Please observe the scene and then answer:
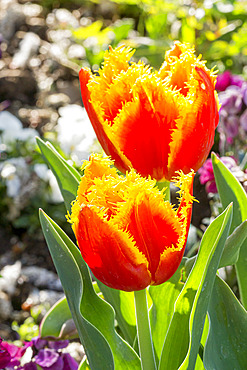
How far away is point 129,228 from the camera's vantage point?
77cm

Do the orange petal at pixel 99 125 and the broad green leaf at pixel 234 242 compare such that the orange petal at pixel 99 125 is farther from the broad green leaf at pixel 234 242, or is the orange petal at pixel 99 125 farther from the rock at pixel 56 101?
the rock at pixel 56 101

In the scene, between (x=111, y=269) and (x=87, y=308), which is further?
(x=87, y=308)

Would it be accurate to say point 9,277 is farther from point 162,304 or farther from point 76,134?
point 162,304

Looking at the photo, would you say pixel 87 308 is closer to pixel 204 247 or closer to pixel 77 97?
pixel 204 247

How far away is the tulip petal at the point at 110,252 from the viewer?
75 centimetres

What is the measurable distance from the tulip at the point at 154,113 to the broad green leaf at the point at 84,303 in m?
0.15

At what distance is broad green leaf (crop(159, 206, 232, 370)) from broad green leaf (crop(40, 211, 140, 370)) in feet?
0.27

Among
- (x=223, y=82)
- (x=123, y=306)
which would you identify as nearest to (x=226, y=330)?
(x=123, y=306)

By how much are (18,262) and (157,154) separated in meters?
1.16

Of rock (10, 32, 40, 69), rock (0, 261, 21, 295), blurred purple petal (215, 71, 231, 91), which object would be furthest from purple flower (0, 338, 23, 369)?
rock (10, 32, 40, 69)

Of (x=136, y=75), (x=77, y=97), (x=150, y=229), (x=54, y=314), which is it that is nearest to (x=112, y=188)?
(x=150, y=229)

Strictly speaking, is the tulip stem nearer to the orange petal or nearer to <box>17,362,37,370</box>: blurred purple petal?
the orange petal

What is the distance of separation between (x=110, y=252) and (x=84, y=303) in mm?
223

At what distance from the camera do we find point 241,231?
0.94m
